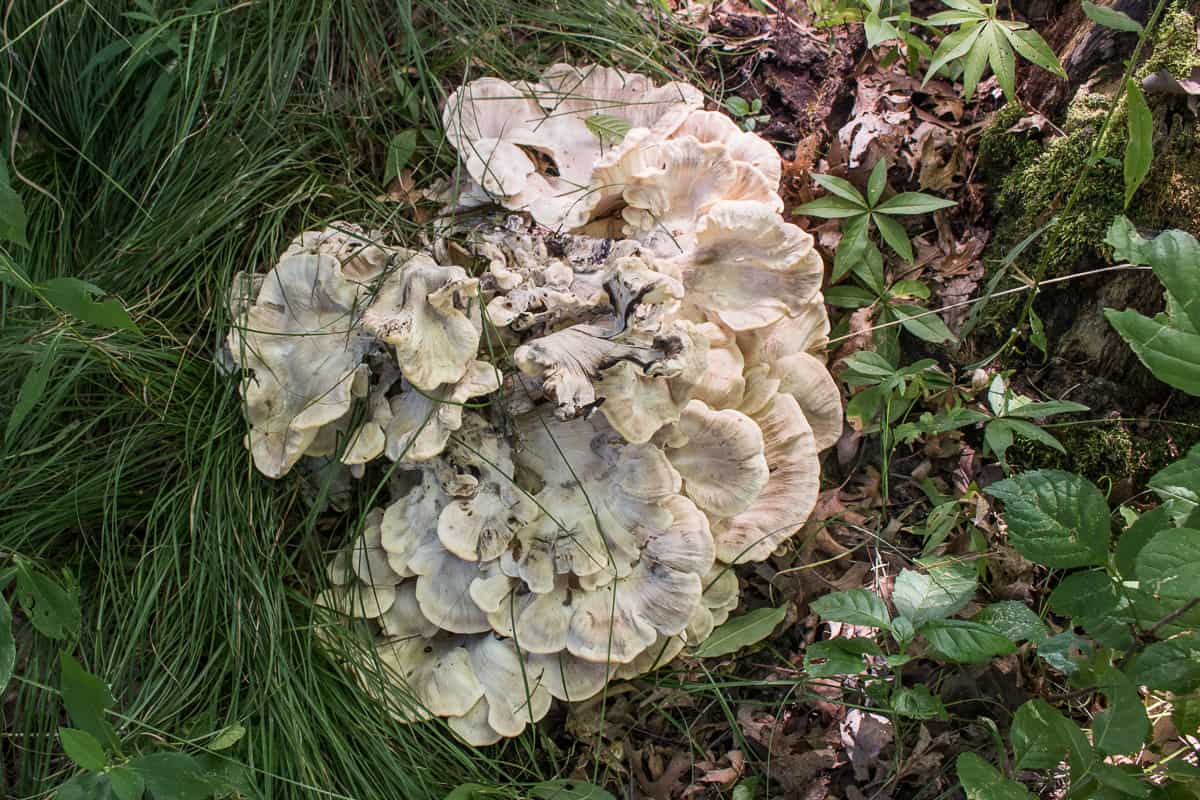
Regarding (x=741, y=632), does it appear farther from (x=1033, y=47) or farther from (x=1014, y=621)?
(x=1033, y=47)

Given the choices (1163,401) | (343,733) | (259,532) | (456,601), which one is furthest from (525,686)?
(1163,401)

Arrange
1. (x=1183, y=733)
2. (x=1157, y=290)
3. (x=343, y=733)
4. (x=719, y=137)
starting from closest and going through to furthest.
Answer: (x=1183, y=733) → (x=343, y=733) → (x=1157, y=290) → (x=719, y=137)

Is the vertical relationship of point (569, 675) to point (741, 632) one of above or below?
below

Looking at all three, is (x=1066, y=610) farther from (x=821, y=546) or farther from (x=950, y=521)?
(x=821, y=546)

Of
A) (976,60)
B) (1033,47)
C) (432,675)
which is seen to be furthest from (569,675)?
(1033,47)

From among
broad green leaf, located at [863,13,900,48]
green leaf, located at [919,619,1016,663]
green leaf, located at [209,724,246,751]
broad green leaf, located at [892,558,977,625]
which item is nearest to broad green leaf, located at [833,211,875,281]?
broad green leaf, located at [863,13,900,48]

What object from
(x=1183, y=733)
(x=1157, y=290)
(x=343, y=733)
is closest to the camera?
(x=1183, y=733)

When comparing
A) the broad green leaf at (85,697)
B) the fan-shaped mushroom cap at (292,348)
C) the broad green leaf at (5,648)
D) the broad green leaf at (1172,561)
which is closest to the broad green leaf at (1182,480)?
the broad green leaf at (1172,561)
